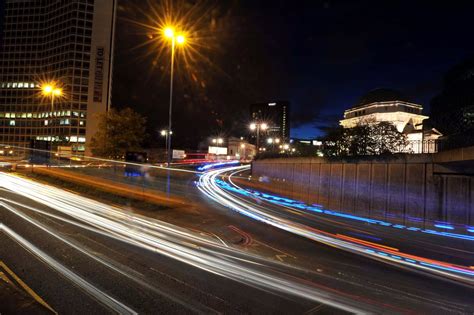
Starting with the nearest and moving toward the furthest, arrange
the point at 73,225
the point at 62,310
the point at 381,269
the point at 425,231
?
1. the point at 62,310
2. the point at 381,269
3. the point at 73,225
4. the point at 425,231

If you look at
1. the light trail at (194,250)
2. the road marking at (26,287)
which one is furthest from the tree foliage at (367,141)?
the road marking at (26,287)

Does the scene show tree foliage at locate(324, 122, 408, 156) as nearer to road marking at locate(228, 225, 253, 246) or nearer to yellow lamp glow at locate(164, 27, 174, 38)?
road marking at locate(228, 225, 253, 246)

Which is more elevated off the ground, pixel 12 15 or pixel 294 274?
pixel 12 15

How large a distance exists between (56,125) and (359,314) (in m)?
128

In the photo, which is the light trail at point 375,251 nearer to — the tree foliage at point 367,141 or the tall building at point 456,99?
the tree foliage at point 367,141

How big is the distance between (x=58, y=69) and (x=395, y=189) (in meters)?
129

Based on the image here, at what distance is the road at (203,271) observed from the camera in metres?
5.64

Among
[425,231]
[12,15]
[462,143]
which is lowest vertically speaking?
[425,231]

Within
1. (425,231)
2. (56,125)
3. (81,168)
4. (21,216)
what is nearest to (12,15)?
(56,125)

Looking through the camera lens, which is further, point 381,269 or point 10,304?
point 381,269

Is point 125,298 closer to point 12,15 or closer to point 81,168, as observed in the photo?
point 81,168

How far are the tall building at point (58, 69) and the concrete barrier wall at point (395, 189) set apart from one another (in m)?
104

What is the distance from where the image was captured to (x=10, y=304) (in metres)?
5.21

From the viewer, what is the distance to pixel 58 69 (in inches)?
4712
